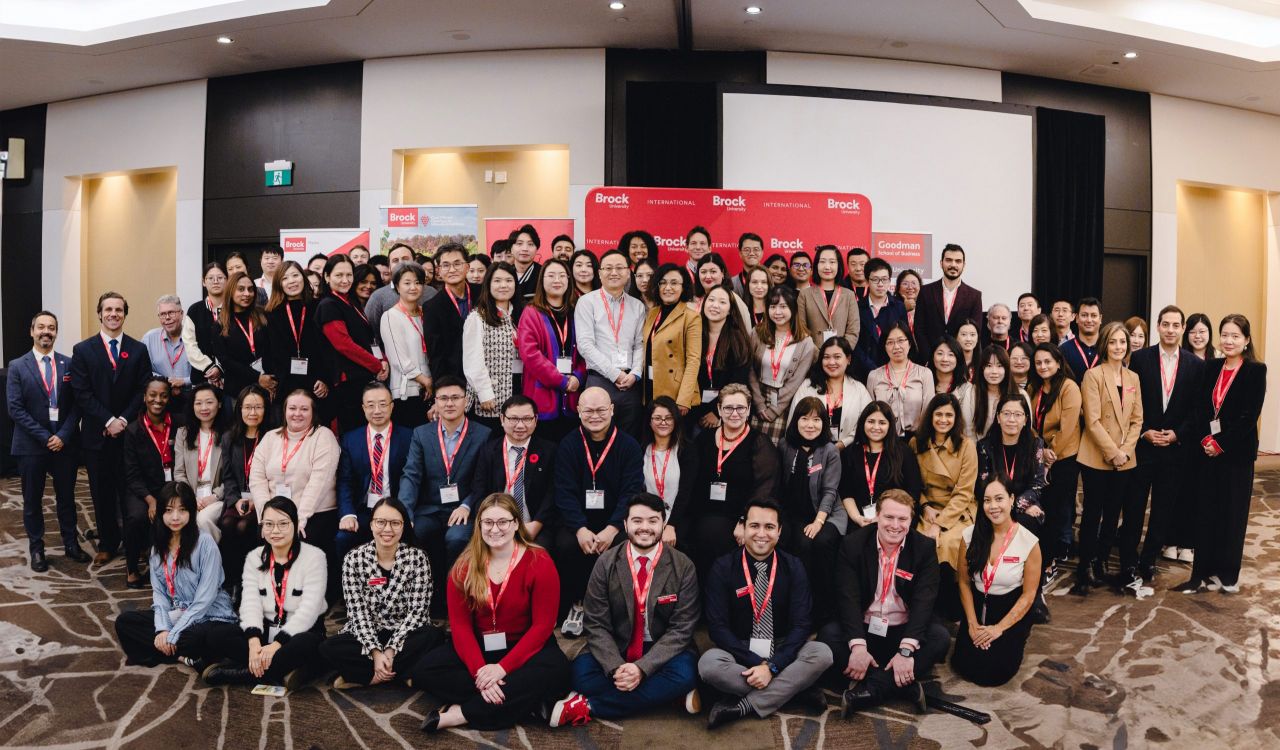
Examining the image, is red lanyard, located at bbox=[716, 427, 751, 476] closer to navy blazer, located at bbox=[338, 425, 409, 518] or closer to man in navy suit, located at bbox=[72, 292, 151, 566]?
navy blazer, located at bbox=[338, 425, 409, 518]

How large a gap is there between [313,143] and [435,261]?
314 cm

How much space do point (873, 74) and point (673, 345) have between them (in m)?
4.58

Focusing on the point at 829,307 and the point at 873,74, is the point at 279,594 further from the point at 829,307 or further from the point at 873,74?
the point at 873,74

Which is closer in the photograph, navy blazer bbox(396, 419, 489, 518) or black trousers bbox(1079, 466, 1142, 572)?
navy blazer bbox(396, 419, 489, 518)

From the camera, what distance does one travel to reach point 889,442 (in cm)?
380

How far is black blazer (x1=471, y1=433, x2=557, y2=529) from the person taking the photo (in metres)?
3.78

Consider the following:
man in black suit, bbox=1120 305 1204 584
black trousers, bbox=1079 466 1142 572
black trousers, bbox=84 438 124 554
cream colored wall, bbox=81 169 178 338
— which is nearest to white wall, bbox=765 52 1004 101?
man in black suit, bbox=1120 305 1204 584

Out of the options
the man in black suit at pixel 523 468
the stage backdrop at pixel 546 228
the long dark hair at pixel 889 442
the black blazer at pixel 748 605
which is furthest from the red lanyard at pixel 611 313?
the stage backdrop at pixel 546 228

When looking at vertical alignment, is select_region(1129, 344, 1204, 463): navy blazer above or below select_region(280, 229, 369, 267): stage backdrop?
below

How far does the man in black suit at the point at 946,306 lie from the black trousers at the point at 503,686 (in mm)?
3504

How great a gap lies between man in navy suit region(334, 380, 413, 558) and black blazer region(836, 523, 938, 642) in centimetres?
229

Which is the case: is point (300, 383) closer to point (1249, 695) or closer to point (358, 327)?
point (358, 327)

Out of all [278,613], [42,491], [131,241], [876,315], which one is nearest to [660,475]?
[278,613]

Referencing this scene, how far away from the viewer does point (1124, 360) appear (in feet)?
14.8
